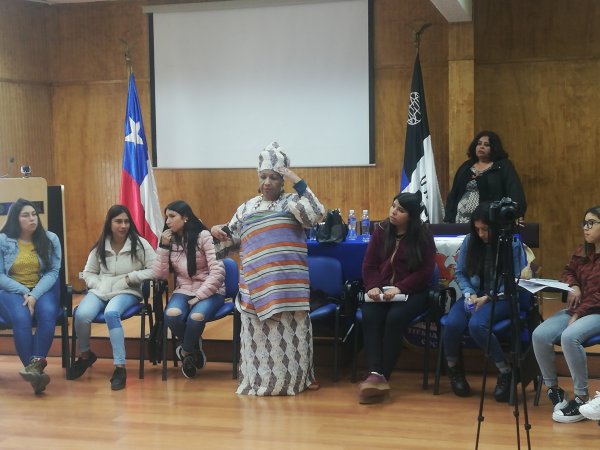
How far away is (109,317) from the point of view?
4805 millimetres

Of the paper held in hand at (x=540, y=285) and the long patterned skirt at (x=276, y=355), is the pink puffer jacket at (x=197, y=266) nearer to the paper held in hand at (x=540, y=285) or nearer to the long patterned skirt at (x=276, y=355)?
the long patterned skirt at (x=276, y=355)

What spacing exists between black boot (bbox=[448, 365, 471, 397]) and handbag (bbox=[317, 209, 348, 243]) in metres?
1.07

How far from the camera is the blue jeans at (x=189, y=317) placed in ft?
15.6

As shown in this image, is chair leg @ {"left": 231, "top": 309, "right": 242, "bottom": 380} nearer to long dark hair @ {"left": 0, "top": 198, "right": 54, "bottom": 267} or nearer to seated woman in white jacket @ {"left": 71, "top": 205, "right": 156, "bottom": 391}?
seated woman in white jacket @ {"left": 71, "top": 205, "right": 156, "bottom": 391}

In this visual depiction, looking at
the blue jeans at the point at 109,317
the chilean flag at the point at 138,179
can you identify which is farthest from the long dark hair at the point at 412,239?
the chilean flag at the point at 138,179

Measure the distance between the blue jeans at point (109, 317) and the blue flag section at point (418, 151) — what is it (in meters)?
2.72

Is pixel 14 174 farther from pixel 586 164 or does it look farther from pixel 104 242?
pixel 586 164

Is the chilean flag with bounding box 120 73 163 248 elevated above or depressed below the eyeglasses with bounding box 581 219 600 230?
above

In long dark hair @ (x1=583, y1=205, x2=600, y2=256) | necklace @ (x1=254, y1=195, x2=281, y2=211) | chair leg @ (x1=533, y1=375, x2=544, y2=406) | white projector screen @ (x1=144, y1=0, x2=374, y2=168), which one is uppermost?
white projector screen @ (x1=144, y1=0, x2=374, y2=168)

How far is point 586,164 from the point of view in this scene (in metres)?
6.94

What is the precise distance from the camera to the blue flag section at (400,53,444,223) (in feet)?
22.0

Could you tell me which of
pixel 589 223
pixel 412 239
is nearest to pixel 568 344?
pixel 589 223

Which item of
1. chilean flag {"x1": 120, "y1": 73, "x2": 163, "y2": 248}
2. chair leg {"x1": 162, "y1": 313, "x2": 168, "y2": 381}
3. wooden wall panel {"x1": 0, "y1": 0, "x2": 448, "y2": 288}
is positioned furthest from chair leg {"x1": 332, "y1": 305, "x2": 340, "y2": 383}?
chilean flag {"x1": 120, "y1": 73, "x2": 163, "y2": 248}

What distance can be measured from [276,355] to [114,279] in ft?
3.99
